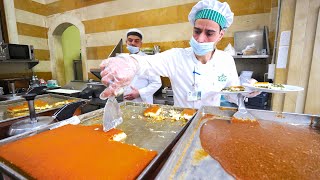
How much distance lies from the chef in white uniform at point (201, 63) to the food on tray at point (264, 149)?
42 centimetres

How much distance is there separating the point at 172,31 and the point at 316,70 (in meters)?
2.37

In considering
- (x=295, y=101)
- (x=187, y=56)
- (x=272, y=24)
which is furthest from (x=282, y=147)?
(x=272, y=24)

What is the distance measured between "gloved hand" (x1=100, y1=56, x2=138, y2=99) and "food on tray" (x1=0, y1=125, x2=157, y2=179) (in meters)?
0.23

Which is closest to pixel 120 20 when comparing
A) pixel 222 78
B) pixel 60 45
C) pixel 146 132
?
pixel 60 45

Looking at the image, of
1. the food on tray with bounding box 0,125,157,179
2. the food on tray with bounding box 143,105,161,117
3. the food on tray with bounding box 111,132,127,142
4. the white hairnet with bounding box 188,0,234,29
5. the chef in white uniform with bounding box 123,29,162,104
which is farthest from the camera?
the chef in white uniform with bounding box 123,29,162,104

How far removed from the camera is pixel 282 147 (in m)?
0.83

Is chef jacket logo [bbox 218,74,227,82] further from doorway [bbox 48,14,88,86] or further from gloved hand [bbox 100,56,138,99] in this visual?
doorway [bbox 48,14,88,86]

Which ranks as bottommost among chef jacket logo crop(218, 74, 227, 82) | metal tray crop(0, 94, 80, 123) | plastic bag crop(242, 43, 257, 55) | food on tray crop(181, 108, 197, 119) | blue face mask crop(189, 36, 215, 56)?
→ metal tray crop(0, 94, 80, 123)

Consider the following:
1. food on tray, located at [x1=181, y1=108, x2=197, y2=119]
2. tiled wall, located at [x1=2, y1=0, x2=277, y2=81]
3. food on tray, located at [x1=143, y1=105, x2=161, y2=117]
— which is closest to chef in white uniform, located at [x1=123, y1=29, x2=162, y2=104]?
tiled wall, located at [x1=2, y1=0, x2=277, y2=81]

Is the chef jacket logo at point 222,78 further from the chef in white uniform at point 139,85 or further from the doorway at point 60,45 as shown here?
the doorway at point 60,45

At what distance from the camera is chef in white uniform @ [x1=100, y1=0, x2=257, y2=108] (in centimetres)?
144

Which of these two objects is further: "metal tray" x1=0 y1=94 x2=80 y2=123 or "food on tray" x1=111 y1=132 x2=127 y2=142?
"metal tray" x1=0 y1=94 x2=80 y2=123

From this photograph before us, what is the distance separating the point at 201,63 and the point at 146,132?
0.92 metres

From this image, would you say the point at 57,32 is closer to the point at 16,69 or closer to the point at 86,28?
the point at 86,28
